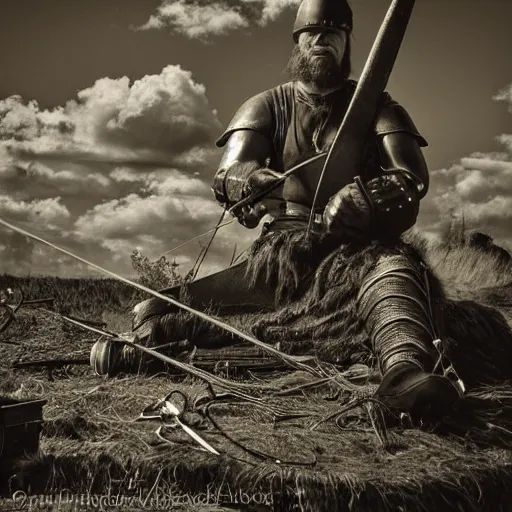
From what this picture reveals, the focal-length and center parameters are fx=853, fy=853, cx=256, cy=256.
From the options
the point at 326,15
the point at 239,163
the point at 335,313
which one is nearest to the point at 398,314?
the point at 335,313

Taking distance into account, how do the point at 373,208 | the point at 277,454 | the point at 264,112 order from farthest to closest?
the point at 264,112 < the point at 373,208 < the point at 277,454

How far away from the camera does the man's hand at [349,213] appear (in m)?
4.81

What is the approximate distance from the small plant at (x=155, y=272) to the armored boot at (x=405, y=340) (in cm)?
179

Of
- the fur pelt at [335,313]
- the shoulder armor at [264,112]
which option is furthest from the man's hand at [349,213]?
the shoulder armor at [264,112]

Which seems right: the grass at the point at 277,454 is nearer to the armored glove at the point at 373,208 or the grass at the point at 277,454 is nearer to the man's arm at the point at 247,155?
the armored glove at the point at 373,208

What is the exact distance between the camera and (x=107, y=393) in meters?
4.38

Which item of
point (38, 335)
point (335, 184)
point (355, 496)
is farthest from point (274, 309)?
point (355, 496)

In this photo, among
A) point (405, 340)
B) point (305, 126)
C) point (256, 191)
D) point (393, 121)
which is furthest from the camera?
point (305, 126)

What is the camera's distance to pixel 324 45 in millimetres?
5336

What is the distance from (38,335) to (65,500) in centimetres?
279

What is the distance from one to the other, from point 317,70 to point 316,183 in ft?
2.37

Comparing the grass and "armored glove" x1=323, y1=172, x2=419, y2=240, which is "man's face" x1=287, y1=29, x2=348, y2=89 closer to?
"armored glove" x1=323, y1=172, x2=419, y2=240

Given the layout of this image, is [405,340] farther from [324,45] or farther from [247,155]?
[324,45]

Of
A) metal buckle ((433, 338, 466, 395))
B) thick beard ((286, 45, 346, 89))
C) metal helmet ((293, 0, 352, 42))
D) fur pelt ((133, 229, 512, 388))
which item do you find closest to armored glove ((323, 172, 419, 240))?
fur pelt ((133, 229, 512, 388))
